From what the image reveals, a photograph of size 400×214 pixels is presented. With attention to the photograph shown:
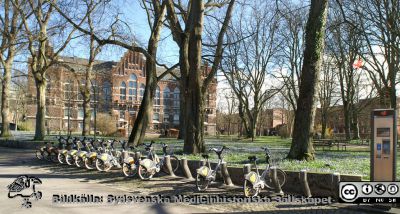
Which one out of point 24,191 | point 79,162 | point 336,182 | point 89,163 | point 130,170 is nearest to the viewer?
point 336,182

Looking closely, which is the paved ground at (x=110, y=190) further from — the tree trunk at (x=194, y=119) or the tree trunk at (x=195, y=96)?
the tree trunk at (x=195, y=96)

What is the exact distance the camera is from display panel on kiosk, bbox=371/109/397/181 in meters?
8.88

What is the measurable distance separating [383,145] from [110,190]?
6.94 metres

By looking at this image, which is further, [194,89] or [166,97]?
[166,97]

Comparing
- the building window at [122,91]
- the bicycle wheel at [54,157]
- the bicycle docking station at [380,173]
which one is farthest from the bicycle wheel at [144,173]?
the building window at [122,91]

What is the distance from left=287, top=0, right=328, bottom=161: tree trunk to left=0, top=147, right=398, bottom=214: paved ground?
12.7 feet

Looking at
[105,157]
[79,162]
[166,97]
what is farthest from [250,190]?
[166,97]

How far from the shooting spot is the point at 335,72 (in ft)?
160

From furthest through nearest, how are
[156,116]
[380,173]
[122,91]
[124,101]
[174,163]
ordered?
[156,116]
[122,91]
[124,101]
[174,163]
[380,173]

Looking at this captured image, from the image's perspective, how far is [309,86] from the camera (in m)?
15.1

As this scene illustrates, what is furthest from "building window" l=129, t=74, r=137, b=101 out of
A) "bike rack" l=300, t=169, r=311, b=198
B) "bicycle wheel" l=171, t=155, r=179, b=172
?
"bike rack" l=300, t=169, r=311, b=198

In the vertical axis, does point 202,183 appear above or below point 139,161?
below

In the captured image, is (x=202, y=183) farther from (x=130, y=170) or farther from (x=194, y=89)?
(x=194, y=89)

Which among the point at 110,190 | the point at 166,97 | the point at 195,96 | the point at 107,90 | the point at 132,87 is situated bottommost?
the point at 110,190
